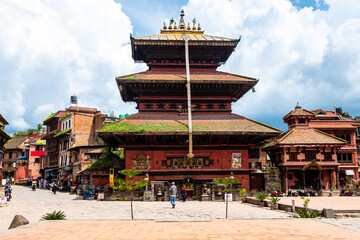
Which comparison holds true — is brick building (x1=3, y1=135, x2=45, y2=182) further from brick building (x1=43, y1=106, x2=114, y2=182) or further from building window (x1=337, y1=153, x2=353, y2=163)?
building window (x1=337, y1=153, x2=353, y2=163)

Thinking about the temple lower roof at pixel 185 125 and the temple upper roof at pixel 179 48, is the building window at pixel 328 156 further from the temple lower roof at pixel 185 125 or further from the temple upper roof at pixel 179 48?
the temple upper roof at pixel 179 48

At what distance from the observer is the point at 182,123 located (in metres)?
28.0

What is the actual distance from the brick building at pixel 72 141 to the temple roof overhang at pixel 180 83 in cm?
1885

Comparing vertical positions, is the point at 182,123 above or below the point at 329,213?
above

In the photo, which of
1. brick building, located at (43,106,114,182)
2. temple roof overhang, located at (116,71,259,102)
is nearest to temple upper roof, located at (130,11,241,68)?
temple roof overhang, located at (116,71,259,102)

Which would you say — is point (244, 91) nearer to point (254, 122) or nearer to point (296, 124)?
point (254, 122)

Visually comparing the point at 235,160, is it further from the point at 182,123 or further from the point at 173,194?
the point at 173,194

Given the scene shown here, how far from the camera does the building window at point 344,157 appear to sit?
4622cm

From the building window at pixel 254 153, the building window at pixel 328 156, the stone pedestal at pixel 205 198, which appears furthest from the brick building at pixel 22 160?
the building window at pixel 328 156

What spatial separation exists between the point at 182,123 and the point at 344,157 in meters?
31.1

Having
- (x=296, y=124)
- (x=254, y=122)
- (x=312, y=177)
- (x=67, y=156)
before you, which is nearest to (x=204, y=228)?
(x=254, y=122)

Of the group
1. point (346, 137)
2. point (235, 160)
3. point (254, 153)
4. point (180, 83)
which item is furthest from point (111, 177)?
point (346, 137)

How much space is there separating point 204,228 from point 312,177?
98.0 ft

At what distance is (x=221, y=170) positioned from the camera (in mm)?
27641
